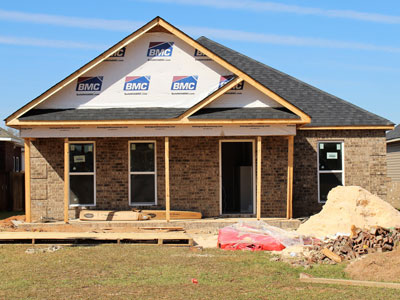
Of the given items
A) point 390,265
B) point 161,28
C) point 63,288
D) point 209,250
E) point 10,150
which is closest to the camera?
point 63,288

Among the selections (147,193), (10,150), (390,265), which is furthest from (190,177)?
(10,150)

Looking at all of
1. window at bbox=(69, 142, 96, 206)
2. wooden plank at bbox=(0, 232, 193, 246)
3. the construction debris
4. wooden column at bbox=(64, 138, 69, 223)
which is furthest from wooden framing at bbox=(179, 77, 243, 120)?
the construction debris

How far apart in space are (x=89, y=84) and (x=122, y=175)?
9.94 ft

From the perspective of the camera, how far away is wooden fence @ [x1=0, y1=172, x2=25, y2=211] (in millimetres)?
26203

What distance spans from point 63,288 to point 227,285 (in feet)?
8.62

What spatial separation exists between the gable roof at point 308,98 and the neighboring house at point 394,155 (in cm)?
1083

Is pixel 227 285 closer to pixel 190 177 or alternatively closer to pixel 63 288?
pixel 63 288

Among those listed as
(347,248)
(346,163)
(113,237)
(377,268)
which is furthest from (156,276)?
(346,163)

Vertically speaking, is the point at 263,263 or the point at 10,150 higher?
the point at 10,150

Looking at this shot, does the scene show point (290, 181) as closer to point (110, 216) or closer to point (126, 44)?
point (110, 216)

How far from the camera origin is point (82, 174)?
18125 mm

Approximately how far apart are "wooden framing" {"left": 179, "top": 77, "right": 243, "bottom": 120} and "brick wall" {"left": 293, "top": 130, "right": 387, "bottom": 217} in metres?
3.48

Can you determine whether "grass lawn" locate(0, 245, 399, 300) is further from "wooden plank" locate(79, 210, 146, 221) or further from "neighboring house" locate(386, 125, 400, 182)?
"neighboring house" locate(386, 125, 400, 182)

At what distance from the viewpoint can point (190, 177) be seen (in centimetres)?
1802
